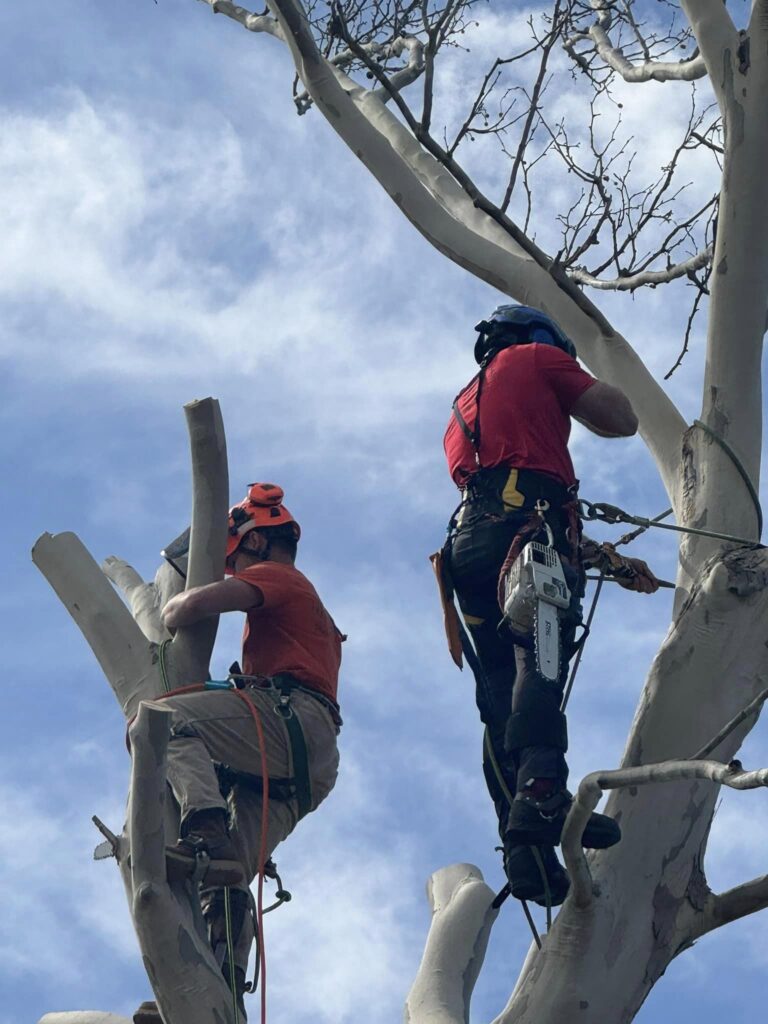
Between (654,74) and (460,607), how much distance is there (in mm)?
3912

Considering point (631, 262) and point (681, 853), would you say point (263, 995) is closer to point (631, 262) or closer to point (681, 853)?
point (681, 853)

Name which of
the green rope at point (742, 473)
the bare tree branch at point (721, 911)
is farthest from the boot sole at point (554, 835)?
the green rope at point (742, 473)

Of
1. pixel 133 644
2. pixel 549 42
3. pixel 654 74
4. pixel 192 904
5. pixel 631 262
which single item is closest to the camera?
pixel 192 904

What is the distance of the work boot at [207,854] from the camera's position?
468 cm

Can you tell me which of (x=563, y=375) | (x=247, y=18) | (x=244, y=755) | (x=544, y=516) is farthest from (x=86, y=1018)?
(x=247, y=18)

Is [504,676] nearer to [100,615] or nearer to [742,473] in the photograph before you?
[742,473]

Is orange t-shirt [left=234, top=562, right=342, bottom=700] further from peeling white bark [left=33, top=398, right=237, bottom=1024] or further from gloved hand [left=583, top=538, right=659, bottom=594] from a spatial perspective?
gloved hand [left=583, top=538, right=659, bottom=594]

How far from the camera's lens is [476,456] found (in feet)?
17.8

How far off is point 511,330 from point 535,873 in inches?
77.5

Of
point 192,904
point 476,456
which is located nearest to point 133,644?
point 192,904

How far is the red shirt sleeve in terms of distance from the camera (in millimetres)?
5359

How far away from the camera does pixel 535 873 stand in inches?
185

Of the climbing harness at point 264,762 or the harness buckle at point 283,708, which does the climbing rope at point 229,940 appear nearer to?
the climbing harness at point 264,762

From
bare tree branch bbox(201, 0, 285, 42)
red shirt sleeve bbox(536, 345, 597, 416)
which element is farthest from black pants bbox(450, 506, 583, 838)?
bare tree branch bbox(201, 0, 285, 42)
